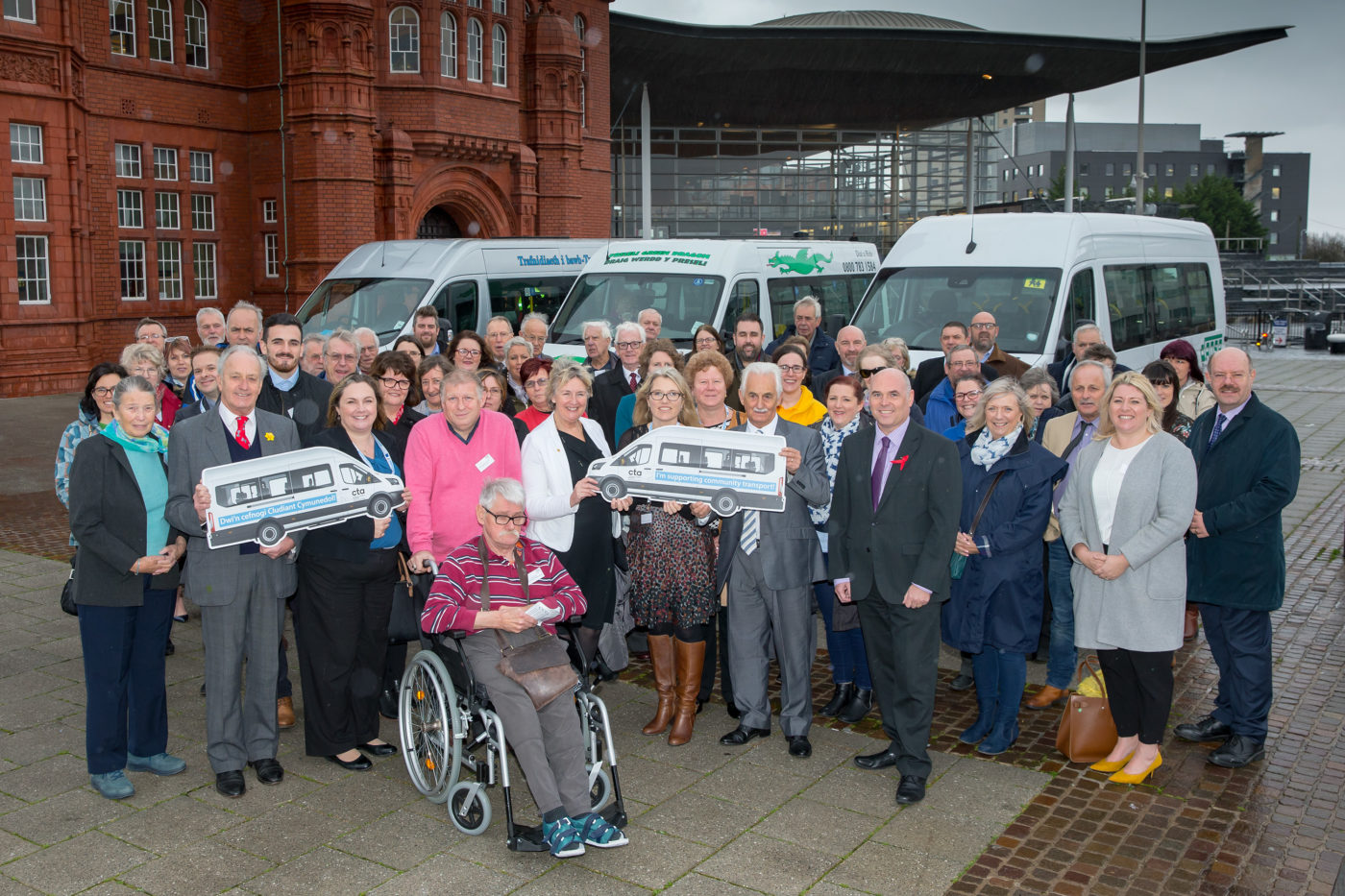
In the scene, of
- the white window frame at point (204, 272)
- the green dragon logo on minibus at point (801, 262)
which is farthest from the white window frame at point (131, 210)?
the green dragon logo on minibus at point (801, 262)

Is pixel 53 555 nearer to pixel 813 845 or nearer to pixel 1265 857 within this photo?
pixel 813 845

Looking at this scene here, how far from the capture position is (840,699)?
6938mm

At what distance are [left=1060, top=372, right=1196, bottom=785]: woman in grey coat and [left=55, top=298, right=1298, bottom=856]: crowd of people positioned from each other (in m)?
0.01

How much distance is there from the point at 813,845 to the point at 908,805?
68 centimetres

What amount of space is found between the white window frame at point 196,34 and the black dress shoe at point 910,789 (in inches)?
938

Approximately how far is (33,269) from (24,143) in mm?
2315

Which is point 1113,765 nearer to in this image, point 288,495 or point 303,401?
point 288,495

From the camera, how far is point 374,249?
16406mm

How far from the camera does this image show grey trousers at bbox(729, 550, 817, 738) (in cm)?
630

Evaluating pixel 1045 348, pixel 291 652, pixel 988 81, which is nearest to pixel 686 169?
pixel 988 81

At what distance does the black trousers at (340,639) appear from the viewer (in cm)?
598

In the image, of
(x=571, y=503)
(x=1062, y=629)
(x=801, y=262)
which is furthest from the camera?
(x=801, y=262)

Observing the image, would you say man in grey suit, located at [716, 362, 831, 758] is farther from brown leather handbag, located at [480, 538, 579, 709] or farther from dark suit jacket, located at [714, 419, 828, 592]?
brown leather handbag, located at [480, 538, 579, 709]

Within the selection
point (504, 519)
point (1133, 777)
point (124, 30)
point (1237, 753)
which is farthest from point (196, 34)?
point (1237, 753)
